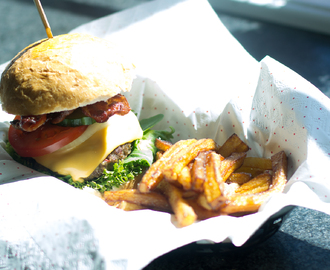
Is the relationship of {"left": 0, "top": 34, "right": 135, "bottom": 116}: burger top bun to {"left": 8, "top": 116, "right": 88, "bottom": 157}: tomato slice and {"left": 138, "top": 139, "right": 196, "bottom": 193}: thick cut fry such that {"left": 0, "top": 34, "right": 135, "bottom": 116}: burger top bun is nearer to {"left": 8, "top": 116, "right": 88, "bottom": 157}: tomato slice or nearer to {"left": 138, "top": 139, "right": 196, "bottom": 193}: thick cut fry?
{"left": 8, "top": 116, "right": 88, "bottom": 157}: tomato slice

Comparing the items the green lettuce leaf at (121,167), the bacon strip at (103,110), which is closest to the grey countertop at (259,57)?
the green lettuce leaf at (121,167)

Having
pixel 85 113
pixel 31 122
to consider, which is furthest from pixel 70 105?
pixel 31 122

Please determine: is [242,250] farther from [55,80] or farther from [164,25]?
[164,25]

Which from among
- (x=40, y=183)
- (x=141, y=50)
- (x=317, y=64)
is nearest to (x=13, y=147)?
(x=40, y=183)

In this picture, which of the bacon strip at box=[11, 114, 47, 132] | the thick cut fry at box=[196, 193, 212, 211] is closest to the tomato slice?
the bacon strip at box=[11, 114, 47, 132]

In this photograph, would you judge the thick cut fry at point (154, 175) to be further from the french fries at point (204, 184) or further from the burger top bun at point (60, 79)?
the burger top bun at point (60, 79)

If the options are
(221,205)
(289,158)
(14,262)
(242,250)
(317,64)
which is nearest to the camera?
(14,262)
